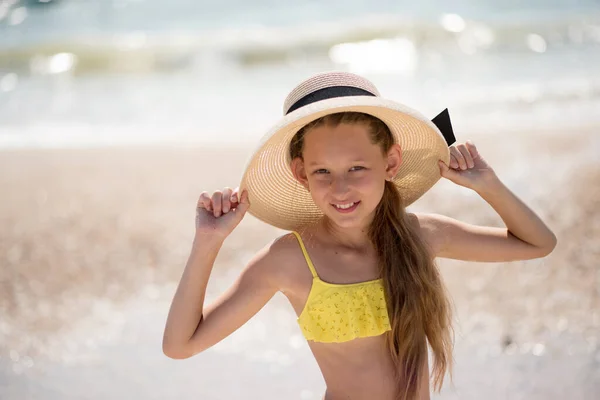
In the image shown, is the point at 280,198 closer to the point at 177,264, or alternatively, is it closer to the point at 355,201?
the point at 355,201

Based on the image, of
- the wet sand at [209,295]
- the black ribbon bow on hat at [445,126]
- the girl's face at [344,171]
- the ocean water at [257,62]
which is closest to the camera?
the girl's face at [344,171]

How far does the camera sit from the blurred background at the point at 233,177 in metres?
4.22

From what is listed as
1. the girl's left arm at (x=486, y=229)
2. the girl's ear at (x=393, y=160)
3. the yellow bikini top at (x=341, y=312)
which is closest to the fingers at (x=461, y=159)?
the girl's left arm at (x=486, y=229)

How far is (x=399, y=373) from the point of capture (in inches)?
105

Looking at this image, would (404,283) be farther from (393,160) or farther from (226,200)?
(226,200)

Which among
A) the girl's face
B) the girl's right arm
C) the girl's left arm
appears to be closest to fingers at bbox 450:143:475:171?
the girl's left arm

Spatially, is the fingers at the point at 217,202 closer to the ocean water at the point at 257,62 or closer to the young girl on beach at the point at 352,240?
the young girl on beach at the point at 352,240

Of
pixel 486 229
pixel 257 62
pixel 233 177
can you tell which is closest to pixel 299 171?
pixel 486 229

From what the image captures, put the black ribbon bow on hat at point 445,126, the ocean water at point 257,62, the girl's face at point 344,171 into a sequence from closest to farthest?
1. the girl's face at point 344,171
2. the black ribbon bow on hat at point 445,126
3. the ocean water at point 257,62

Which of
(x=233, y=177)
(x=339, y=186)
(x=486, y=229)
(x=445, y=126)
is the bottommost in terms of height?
(x=486, y=229)

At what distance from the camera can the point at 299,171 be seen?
8.93ft

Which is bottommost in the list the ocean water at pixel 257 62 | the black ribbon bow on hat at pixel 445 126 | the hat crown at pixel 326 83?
the black ribbon bow on hat at pixel 445 126

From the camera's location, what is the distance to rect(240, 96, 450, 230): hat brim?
2.44 metres

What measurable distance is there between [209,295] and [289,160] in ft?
8.46
